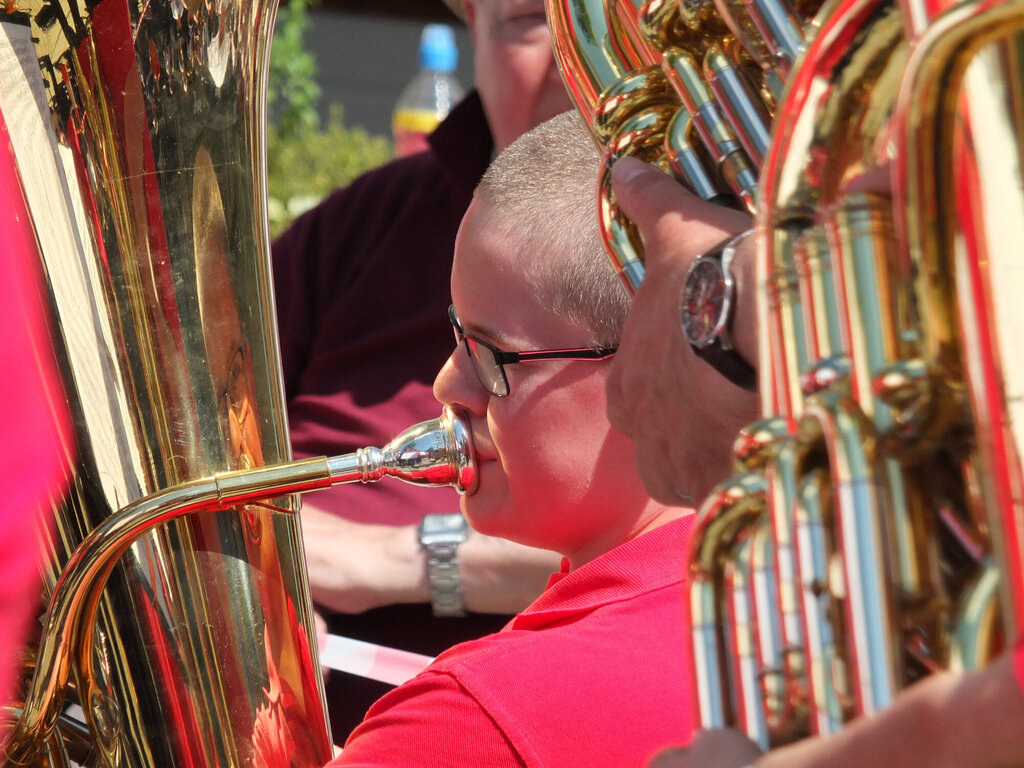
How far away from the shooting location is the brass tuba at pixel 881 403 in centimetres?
42

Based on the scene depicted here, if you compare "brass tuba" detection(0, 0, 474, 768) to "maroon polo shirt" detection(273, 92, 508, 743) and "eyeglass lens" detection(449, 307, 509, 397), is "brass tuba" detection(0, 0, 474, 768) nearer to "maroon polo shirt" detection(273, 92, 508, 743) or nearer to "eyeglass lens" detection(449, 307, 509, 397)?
"eyeglass lens" detection(449, 307, 509, 397)

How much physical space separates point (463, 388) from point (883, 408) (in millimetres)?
681

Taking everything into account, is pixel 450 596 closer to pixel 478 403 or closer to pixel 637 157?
pixel 478 403

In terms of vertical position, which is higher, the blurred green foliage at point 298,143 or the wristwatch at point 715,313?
the blurred green foliage at point 298,143

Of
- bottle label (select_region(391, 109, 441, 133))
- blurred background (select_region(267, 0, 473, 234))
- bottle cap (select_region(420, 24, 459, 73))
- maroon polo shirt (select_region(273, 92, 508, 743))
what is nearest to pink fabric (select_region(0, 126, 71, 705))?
maroon polo shirt (select_region(273, 92, 508, 743))

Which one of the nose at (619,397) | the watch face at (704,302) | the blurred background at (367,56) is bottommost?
the nose at (619,397)

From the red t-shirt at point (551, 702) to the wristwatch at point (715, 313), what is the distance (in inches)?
11.9

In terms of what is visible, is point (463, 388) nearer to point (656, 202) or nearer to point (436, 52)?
point (656, 202)

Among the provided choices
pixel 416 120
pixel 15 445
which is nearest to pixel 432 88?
pixel 416 120

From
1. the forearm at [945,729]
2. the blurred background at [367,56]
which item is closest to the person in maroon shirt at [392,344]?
the forearm at [945,729]

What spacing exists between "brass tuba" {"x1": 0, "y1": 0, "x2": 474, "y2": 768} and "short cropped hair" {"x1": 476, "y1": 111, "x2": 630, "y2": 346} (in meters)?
0.19

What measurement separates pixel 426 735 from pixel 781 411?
451 mm

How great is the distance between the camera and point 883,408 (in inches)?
17.7

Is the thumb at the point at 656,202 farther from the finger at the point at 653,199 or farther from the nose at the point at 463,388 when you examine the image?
the nose at the point at 463,388
